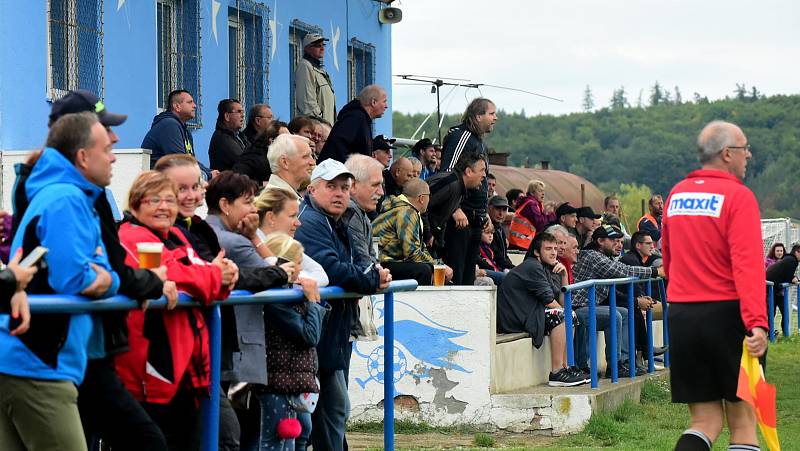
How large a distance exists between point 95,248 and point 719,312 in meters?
3.40

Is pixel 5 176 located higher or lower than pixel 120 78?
lower

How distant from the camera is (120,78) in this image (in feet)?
43.0

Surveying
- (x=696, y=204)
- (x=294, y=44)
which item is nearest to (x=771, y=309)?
(x=294, y=44)

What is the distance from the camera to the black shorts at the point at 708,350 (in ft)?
22.3

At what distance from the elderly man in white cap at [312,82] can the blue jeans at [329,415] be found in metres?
6.85

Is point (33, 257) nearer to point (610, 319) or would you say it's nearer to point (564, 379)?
point (564, 379)

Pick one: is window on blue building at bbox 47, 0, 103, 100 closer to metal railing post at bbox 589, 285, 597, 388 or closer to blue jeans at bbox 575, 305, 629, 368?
metal railing post at bbox 589, 285, 597, 388

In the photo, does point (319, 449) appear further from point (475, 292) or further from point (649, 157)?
point (649, 157)

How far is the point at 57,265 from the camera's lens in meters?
4.51

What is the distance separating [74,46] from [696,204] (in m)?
6.95

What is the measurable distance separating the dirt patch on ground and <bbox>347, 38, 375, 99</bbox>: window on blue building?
10638mm

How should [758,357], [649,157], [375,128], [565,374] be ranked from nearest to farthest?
[758,357] → [565,374] → [375,128] → [649,157]

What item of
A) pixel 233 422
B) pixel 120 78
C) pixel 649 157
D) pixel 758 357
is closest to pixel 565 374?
pixel 120 78

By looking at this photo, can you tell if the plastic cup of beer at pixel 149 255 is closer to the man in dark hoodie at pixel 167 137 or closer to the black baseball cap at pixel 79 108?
the black baseball cap at pixel 79 108
